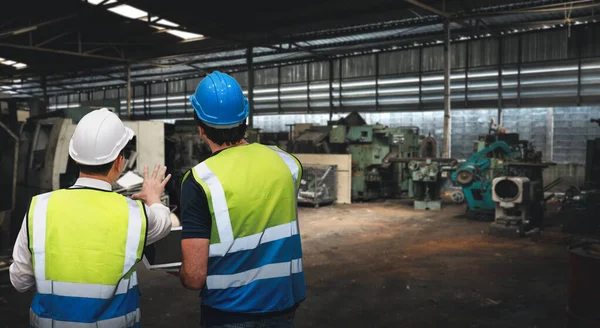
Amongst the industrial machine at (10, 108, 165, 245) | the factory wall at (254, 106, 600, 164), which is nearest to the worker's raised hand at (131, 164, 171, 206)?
the industrial machine at (10, 108, 165, 245)

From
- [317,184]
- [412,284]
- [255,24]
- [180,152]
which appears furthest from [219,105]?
[255,24]

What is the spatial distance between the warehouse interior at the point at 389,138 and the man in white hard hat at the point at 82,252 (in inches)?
83.4

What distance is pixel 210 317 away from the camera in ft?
4.89

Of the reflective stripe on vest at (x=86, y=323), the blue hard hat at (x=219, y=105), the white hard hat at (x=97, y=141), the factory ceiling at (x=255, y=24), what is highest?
the factory ceiling at (x=255, y=24)

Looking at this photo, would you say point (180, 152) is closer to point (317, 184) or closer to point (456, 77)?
point (317, 184)

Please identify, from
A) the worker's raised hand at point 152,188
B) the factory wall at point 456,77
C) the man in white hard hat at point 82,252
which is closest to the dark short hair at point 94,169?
the man in white hard hat at point 82,252

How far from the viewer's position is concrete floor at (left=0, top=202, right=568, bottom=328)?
374 cm

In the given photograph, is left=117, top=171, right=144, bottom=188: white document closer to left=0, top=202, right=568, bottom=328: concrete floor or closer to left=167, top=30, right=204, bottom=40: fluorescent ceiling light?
left=0, top=202, right=568, bottom=328: concrete floor

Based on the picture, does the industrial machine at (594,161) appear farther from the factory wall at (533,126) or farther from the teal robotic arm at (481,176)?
the factory wall at (533,126)

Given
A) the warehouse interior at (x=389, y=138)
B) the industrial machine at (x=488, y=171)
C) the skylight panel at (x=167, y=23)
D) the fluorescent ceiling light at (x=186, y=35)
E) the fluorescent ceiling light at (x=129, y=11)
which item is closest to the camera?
the warehouse interior at (x=389, y=138)

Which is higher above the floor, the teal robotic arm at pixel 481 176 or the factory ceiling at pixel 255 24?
the factory ceiling at pixel 255 24

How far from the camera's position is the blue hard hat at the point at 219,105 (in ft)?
5.07

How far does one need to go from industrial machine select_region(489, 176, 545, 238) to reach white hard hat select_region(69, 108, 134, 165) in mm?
6524

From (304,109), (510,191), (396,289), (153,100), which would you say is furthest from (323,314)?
(153,100)
